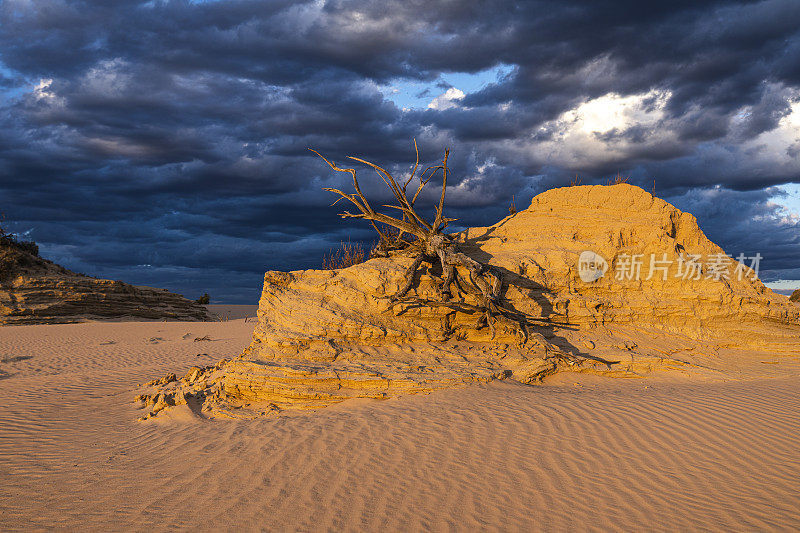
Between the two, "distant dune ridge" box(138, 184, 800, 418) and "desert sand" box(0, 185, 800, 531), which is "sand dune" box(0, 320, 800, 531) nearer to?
"desert sand" box(0, 185, 800, 531)

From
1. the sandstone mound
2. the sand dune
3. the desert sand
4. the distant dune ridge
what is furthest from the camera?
the sandstone mound

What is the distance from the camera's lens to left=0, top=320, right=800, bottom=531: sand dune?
458cm

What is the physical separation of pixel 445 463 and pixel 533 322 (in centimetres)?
461

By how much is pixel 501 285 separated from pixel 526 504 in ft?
16.4

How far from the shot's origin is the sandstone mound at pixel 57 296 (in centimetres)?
2320

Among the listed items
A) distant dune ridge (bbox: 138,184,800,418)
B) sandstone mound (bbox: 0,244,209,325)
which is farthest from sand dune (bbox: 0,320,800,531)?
sandstone mound (bbox: 0,244,209,325)

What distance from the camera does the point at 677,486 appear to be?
5.06 metres

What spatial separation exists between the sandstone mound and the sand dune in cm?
1830

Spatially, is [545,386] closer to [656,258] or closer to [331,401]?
[331,401]

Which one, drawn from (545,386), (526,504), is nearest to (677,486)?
(526,504)

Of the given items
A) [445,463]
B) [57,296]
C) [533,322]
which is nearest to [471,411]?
[445,463]

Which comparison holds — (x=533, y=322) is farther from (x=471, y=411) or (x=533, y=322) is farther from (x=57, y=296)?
(x=57, y=296)

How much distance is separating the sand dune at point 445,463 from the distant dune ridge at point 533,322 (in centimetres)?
49

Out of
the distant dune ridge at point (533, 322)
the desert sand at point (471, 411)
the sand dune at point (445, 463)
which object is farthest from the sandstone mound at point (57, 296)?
the sand dune at point (445, 463)
